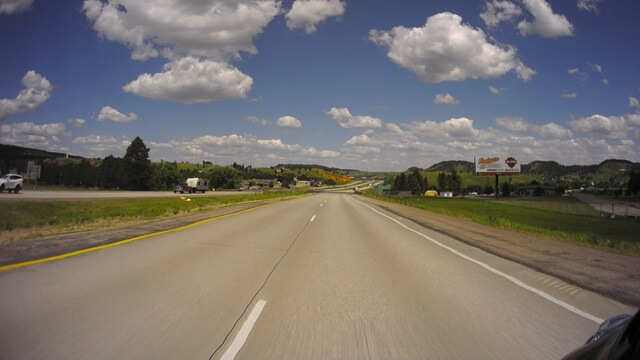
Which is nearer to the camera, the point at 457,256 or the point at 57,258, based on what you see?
the point at 57,258

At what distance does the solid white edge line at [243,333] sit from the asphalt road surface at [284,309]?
0.01m

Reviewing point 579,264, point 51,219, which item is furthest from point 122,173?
point 579,264

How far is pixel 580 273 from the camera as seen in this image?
8633 millimetres

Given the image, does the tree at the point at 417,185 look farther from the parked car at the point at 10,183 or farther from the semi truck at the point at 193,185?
the parked car at the point at 10,183

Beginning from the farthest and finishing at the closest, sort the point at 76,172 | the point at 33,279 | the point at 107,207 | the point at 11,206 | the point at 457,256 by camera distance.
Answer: the point at 76,172, the point at 107,207, the point at 11,206, the point at 457,256, the point at 33,279

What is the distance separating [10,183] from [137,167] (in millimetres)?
59795

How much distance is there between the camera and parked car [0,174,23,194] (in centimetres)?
3484

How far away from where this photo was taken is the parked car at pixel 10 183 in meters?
34.8

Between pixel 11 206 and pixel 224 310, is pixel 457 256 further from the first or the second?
pixel 11 206

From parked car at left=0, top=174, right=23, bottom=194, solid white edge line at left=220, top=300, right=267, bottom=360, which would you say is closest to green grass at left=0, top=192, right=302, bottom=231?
parked car at left=0, top=174, right=23, bottom=194

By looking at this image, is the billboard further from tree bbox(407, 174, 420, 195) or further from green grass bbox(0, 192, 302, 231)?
green grass bbox(0, 192, 302, 231)

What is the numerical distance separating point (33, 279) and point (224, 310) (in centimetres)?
358

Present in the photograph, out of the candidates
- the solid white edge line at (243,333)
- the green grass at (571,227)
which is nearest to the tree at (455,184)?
the green grass at (571,227)

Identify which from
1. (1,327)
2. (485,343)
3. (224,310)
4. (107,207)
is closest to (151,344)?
(224,310)
